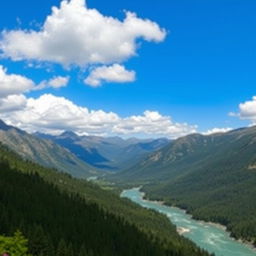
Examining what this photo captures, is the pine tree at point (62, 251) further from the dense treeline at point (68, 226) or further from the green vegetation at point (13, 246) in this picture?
the green vegetation at point (13, 246)

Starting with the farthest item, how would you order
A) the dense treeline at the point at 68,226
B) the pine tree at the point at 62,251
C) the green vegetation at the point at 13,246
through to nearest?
the dense treeline at the point at 68,226 < the pine tree at the point at 62,251 < the green vegetation at the point at 13,246

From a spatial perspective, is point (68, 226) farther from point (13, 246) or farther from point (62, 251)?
point (13, 246)

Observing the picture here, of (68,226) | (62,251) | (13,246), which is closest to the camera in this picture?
(13,246)

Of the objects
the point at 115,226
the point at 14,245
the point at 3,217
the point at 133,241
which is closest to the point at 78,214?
the point at 115,226

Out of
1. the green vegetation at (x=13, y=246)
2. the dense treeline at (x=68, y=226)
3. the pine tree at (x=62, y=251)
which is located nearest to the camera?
the green vegetation at (x=13, y=246)

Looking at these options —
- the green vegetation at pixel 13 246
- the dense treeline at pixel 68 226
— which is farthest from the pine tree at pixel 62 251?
the green vegetation at pixel 13 246

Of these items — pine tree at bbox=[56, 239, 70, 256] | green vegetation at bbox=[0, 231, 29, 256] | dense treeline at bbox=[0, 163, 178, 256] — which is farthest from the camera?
dense treeline at bbox=[0, 163, 178, 256]

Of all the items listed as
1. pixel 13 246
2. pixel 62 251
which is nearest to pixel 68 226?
pixel 62 251

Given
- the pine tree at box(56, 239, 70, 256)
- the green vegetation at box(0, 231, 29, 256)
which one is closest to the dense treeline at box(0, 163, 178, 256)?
the pine tree at box(56, 239, 70, 256)

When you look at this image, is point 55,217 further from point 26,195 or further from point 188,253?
point 188,253

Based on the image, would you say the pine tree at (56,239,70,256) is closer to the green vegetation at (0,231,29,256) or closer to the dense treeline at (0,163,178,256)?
the dense treeline at (0,163,178,256)

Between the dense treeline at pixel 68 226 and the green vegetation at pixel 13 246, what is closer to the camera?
the green vegetation at pixel 13 246
